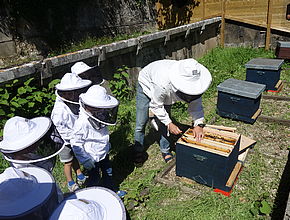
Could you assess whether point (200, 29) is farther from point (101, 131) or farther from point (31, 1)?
point (101, 131)

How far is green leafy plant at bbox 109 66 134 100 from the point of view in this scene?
496 cm

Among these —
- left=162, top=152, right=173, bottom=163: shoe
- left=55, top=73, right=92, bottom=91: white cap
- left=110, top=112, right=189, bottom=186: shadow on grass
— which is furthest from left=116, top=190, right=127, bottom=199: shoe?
left=55, top=73, right=92, bottom=91: white cap

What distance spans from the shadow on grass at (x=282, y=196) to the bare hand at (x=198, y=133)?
1.04m

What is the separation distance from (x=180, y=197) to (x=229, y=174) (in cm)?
63

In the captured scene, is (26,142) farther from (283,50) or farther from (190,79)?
(283,50)

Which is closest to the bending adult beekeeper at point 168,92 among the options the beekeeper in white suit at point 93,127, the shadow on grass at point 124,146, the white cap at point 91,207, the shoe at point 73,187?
the shadow on grass at point 124,146

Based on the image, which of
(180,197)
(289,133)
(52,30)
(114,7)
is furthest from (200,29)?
(180,197)

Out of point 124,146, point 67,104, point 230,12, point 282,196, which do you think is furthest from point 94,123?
point 230,12

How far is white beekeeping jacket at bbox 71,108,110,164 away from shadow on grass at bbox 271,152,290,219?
1894mm

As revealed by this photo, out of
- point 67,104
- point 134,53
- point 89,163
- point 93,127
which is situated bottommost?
point 89,163

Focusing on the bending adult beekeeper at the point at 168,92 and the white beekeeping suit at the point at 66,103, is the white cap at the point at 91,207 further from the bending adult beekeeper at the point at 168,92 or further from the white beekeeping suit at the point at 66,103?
the bending adult beekeeper at the point at 168,92

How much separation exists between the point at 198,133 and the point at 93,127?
1245 millimetres

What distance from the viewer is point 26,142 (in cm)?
175

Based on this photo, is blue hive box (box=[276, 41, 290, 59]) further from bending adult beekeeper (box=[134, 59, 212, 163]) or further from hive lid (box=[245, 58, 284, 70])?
bending adult beekeeper (box=[134, 59, 212, 163])
